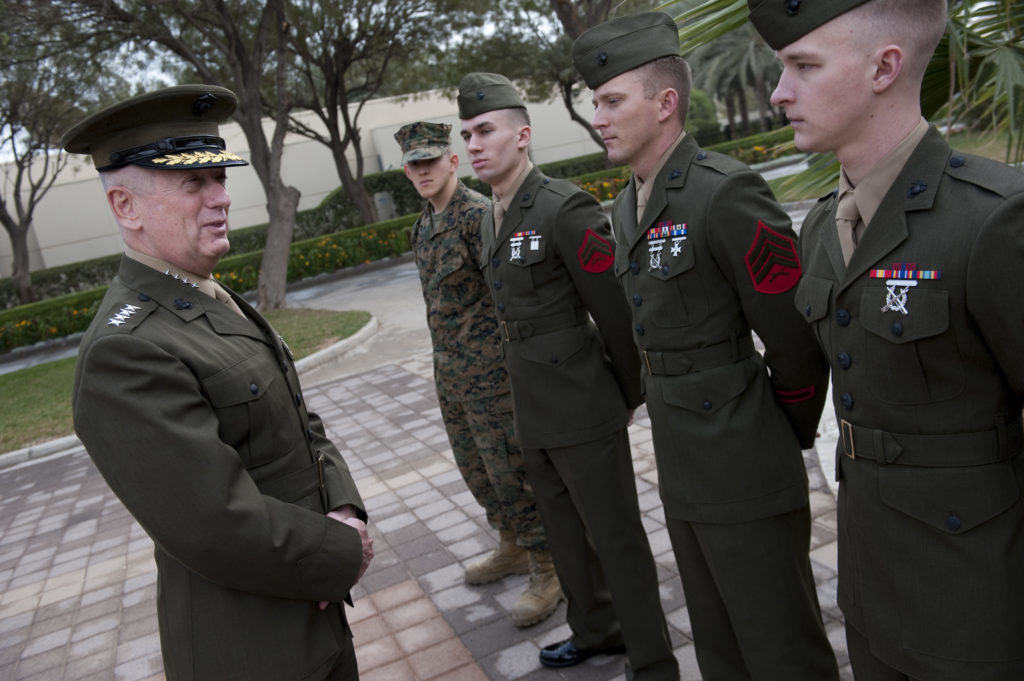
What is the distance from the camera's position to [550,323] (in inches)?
117

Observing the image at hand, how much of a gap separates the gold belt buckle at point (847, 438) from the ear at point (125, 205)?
1651 mm

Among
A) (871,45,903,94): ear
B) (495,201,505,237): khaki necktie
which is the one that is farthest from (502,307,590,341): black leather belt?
(871,45,903,94): ear

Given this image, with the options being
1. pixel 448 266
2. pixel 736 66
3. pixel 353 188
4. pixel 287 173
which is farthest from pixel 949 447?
pixel 736 66

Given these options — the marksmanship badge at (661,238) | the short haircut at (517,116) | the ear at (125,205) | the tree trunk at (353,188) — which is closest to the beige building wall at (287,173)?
the tree trunk at (353,188)

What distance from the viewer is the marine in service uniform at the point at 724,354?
2.17 metres

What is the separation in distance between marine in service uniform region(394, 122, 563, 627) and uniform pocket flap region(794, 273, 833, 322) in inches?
77.2

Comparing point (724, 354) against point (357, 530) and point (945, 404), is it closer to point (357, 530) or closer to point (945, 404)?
point (945, 404)

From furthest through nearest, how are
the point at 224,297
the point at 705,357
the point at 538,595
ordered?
1. the point at 538,595
2. the point at 705,357
3. the point at 224,297

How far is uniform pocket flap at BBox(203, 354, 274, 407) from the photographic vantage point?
1.80m

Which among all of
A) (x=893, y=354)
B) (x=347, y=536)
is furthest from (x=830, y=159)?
(x=347, y=536)

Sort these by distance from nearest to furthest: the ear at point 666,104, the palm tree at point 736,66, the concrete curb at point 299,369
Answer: the ear at point 666,104 → the concrete curb at point 299,369 → the palm tree at point 736,66

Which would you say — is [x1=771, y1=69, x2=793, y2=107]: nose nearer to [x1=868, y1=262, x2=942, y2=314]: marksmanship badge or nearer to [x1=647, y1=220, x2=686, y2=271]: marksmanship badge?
[x1=868, y1=262, x2=942, y2=314]: marksmanship badge

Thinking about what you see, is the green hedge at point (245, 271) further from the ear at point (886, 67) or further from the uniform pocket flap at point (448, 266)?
the ear at point (886, 67)

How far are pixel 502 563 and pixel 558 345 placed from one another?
4.77 feet
